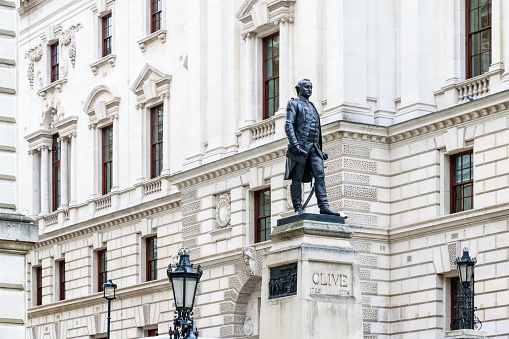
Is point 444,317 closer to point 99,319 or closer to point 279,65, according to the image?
point 279,65

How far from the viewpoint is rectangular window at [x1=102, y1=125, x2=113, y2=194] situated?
192ft

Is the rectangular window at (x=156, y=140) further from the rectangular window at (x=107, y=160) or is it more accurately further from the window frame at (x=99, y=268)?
the window frame at (x=99, y=268)

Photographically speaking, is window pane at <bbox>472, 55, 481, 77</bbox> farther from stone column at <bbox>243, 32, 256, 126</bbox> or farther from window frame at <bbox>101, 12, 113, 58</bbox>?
window frame at <bbox>101, 12, 113, 58</bbox>

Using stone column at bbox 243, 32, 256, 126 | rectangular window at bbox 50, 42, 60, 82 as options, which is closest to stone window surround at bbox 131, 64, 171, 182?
stone column at bbox 243, 32, 256, 126

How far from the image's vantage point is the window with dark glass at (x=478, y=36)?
41750mm

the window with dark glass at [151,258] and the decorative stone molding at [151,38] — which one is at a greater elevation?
the decorative stone molding at [151,38]

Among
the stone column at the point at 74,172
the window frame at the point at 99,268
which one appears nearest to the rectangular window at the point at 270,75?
the window frame at the point at 99,268

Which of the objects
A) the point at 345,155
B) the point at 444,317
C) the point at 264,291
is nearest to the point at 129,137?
the point at 345,155

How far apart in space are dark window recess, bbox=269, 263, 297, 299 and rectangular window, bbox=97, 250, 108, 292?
32.4 meters

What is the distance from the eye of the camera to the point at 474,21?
42250 mm

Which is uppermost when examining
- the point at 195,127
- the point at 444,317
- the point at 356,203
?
the point at 195,127

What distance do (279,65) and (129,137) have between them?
1141cm

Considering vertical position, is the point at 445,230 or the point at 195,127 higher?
the point at 195,127

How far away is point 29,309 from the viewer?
62.6m
